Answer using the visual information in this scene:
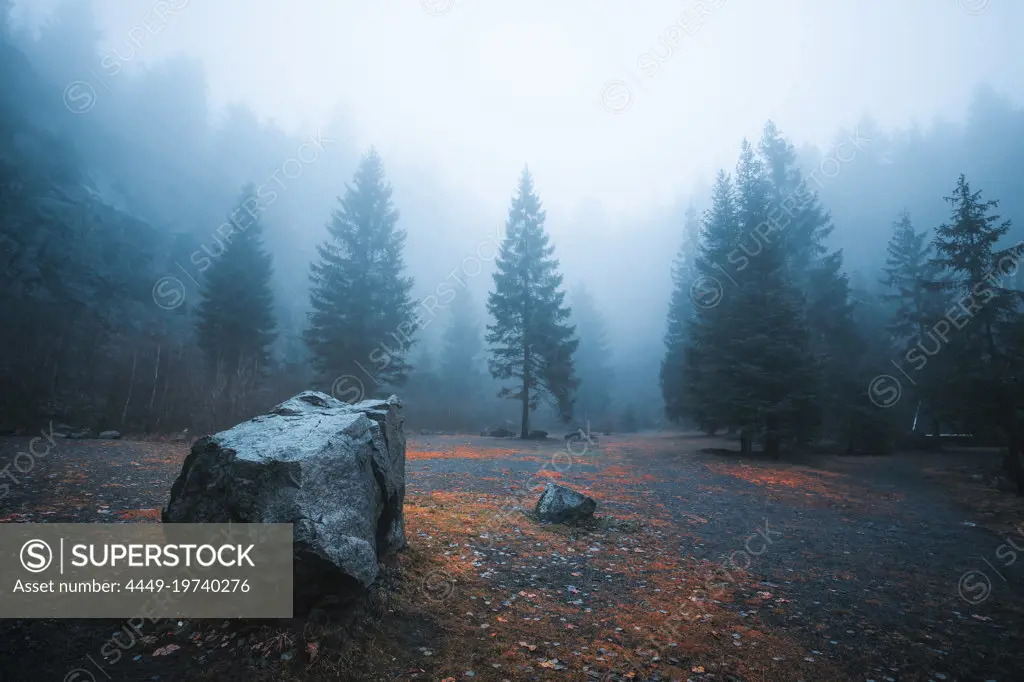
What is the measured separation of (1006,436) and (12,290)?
137 ft

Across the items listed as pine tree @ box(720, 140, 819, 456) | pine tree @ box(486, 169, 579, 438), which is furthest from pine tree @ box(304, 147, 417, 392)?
pine tree @ box(720, 140, 819, 456)

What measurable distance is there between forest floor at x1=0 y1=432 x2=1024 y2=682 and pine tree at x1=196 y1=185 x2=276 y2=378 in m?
16.8

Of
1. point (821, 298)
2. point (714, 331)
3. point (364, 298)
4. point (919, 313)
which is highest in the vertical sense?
point (364, 298)

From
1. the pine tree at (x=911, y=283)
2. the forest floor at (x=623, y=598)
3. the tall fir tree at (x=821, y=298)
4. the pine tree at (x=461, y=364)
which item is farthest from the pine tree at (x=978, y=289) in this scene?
the pine tree at (x=461, y=364)

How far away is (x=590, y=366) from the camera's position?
51031 mm

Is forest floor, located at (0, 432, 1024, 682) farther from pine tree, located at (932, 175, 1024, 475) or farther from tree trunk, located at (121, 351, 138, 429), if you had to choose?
pine tree, located at (932, 175, 1024, 475)

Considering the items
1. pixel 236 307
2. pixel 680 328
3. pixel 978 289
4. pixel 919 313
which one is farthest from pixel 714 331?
pixel 236 307

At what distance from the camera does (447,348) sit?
153 ft

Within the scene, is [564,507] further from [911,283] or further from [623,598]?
[911,283]

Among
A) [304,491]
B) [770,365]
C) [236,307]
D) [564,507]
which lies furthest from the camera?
[236,307]

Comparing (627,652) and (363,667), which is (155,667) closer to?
(363,667)

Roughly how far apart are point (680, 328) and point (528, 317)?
48.0 ft

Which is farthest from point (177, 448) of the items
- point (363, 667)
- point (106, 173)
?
point (106, 173)

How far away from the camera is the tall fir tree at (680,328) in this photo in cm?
3103
